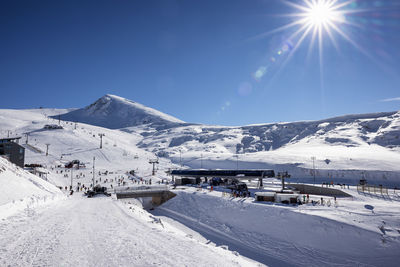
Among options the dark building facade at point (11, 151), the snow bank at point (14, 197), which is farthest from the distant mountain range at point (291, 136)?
the snow bank at point (14, 197)

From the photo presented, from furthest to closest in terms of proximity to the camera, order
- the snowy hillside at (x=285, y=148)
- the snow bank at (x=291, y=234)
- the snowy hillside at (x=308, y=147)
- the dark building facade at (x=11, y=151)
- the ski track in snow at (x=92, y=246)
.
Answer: the snowy hillside at (x=285, y=148) → the snowy hillside at (x=308, y=147) → the dark building facade at (x=11, y=151) → the snow bank at (x=291, y=234) → the ski track in snow at (x=92, y=246)

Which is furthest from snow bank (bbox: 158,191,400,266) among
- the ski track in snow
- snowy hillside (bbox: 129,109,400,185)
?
snowy hillside (bbox: 129,109,400,185)

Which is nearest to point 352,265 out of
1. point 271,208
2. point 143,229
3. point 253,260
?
point 253,260

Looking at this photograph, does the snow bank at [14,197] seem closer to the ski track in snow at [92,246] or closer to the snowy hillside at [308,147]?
the ski track in snow at [92,246]

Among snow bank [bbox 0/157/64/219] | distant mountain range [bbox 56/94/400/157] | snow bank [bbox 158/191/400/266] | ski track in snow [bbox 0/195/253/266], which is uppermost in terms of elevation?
distant mountain range [bbox 56/94/400/157]

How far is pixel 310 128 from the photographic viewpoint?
15688cm

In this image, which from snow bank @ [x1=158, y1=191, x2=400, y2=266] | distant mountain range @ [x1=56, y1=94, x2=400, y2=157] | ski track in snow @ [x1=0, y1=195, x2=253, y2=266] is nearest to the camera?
ski track in snow @ [x1=0, y1=195, x2=253, y2=266]

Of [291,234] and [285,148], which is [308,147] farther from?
Answer: [291,234]

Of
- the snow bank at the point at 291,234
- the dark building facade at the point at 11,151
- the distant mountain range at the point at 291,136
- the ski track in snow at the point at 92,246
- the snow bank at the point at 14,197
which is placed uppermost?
the distant mountain range at the point at 291,136

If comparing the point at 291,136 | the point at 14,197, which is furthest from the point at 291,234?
the point at 291,136

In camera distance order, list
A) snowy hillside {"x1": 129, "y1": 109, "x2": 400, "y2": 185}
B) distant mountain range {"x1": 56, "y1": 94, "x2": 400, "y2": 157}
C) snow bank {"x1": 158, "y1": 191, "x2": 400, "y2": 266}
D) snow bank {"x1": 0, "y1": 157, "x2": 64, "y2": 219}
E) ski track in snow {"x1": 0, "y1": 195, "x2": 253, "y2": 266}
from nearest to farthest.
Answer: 1. ski track in snow {"x1": 0, "y1": 195, "x2": 253, "y2": 266}
2. snow bank {"x1": 0, "y1": 157, "x2": 64, "y2": 219}
3. snow bank {"x1": 158, "y1": 191, "x2": 400, "y2": 266}
4. snowy hillside {"x1": 129, "y1": 109, "x2": 400, "y2": 185}
5. distant mountain range {"x1": 56, "y1": 94, "x2": 400, "y2": 157}

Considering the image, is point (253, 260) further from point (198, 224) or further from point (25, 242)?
point (25, 242)

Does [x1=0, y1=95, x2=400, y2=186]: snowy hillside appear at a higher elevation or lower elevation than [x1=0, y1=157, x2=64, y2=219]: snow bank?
higher

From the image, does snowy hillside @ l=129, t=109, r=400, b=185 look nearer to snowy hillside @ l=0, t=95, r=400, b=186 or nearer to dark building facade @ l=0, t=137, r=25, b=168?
snowy hillside @ l=0, t=95, r=400, b=186
